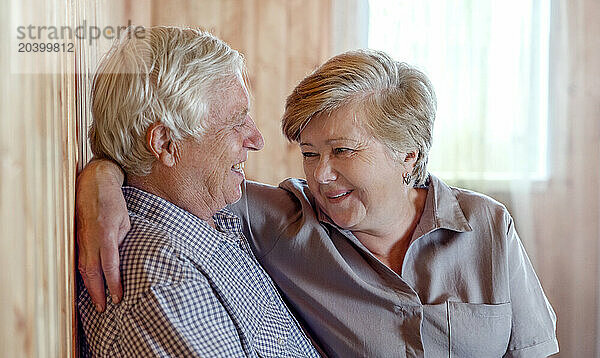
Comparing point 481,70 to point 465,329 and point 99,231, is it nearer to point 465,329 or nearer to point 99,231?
point 465,329

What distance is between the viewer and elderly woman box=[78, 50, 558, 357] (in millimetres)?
1453

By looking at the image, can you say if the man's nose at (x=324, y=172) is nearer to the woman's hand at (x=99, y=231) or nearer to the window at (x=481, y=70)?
the woman's hand at (x=99, y=231)

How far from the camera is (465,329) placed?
4.89 ft

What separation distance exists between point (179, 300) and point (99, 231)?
17 centimetres

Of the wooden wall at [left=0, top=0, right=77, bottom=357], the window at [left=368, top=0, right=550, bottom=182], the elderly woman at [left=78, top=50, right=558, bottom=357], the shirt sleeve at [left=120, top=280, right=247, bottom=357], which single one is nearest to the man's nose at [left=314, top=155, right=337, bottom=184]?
the elderly woman at [left=78, top=50, right=558, bottom=357]

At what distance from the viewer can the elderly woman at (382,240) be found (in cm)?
145

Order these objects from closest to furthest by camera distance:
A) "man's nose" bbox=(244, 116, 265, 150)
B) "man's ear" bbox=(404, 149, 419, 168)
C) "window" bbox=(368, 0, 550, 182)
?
"man's nose" bbox=(244, 116, 265, 150), "man's ear" bbox=(404, 149, 419, 168), "window" bbox=(368, 0, 550, 182)

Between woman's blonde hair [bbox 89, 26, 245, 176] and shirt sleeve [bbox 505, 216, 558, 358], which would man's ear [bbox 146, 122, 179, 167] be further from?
shirt sleeve [bbox 505, 216, 558, 358]

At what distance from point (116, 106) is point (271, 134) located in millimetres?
1748

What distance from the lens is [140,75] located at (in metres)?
1.18

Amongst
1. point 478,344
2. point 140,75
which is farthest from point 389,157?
point 140,75

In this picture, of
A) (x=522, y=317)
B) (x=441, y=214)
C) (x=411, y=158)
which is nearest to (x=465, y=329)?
(x=522, y=317)

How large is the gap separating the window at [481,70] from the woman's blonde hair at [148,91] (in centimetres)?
183

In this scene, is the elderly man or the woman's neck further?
the woman's neck
